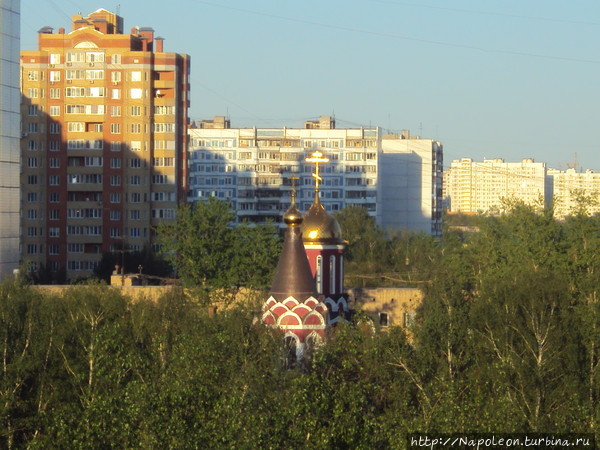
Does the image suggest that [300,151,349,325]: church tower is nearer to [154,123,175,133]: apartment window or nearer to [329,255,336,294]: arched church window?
[329,255,336,294]: arched church window

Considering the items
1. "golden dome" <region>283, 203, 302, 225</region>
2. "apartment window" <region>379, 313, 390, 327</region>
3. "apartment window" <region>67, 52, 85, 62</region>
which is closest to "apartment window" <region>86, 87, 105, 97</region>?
"apartment window" <region>67, 52, 85, 62</region>

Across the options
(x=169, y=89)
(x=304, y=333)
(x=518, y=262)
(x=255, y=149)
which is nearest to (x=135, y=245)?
(x=169, y=89)

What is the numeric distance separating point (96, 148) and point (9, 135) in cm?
3300

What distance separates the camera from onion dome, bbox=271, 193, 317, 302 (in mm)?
36441

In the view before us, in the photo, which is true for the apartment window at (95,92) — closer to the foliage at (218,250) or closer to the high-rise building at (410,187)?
the foliage at (218,250)

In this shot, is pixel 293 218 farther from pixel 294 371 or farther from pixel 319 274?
pixel 294 371

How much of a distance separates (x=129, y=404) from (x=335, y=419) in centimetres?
421

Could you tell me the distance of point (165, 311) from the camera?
1550 inches

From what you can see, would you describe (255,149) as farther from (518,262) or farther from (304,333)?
(304,333)

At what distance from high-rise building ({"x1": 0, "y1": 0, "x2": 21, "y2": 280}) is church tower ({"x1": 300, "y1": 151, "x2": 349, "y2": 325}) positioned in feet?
52.4

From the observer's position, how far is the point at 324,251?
138ft

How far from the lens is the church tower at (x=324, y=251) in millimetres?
42062

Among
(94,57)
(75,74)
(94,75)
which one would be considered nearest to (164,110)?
(94,75)

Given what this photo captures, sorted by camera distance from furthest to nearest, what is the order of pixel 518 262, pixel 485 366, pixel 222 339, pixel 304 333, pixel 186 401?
pixel 518 262 < pixel 304 333 < pixel 485 366 < pixel 222 339 < pixel 186 401
